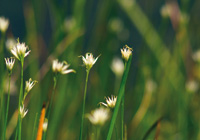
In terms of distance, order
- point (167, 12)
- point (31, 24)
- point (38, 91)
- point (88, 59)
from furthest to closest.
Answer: point (31, 24) → point (167, 12) → point (38, 91) → point (88, 59)

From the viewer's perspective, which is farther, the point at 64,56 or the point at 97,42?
the point at 97,42

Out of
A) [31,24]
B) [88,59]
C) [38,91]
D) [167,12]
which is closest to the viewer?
[88,59]

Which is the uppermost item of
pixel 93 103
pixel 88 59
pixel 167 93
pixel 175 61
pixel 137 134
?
pixel 175 61

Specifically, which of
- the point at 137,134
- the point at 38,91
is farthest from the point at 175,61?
the point at 38,91

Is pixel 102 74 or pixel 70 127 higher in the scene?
pixel 102 74

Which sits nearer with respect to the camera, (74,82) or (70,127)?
(70,127)

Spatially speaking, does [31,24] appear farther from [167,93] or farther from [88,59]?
[88,59]

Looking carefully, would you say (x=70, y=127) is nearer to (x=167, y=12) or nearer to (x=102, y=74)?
(x=102, y=74)

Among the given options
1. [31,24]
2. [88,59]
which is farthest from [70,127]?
[88,59]

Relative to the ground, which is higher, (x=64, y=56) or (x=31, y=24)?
(x=31, y=24)
